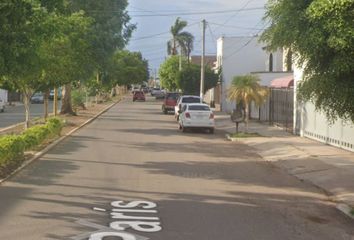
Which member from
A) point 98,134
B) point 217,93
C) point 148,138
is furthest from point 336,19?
point 217,93

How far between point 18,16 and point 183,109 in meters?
21.0

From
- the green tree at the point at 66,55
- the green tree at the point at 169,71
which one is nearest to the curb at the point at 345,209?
the green tree at the point at 66,55

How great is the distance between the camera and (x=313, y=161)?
17875 mm

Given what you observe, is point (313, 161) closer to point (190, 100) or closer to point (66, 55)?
point (66, 55)

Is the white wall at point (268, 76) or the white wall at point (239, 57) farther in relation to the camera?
the white wall at point (239, 57)

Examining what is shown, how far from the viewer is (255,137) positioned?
26453mm

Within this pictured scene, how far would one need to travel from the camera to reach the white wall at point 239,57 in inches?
2136

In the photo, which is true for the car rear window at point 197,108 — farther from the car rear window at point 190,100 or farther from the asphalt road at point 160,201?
the asphalt road at point 160,201

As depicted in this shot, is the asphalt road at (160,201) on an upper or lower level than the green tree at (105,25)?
lower

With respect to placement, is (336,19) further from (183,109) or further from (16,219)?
(183,109)

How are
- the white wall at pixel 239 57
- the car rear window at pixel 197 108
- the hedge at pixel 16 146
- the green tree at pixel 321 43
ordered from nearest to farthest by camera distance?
1. the green tree at pixel 321 43
2. the hedge at pixel 16 146
3. the car rear window at pixel 197 108
4. the white wall at pixel 239 57

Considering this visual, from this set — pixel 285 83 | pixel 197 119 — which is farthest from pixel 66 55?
pixel 285 83

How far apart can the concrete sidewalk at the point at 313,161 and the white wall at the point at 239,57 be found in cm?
2651

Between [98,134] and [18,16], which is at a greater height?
[18,16]
